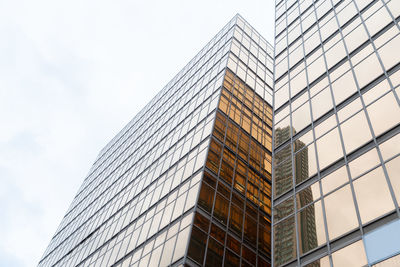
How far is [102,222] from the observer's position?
44.6 m

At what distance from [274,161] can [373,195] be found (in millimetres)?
9331

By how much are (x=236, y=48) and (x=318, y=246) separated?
114 feet

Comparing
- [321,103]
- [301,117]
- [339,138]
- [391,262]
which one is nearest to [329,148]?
[339,138]

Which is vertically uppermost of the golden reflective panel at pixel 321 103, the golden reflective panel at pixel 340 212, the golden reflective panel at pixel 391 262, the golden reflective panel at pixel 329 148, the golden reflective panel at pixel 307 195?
the golden reflective panel at pixel 321 103

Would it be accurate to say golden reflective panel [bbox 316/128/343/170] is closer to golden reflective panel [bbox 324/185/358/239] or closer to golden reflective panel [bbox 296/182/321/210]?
golden reflective panel [bbox 296/182/321/210]

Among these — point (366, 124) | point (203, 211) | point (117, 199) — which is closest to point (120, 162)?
point (117, 199)

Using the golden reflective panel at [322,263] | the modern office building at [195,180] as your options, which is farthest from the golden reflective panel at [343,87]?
the modern office building at [195,180]

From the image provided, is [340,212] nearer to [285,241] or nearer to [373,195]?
[373,195]

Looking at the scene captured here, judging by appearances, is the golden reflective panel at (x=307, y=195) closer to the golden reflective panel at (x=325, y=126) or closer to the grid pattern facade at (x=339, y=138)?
the grid pattern facade at (x=339, y=138)

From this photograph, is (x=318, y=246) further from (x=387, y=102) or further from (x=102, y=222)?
(x=102, y=222)

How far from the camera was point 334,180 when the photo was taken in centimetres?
1986

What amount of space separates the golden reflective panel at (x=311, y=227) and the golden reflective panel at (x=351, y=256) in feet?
3.84

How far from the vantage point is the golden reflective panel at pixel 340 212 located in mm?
17312

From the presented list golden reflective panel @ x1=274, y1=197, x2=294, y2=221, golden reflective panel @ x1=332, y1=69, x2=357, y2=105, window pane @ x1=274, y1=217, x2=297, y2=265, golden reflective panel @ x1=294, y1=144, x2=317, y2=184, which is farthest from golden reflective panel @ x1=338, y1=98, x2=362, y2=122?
window pane @ x1=274, y1=217, x2=297, y2=265
